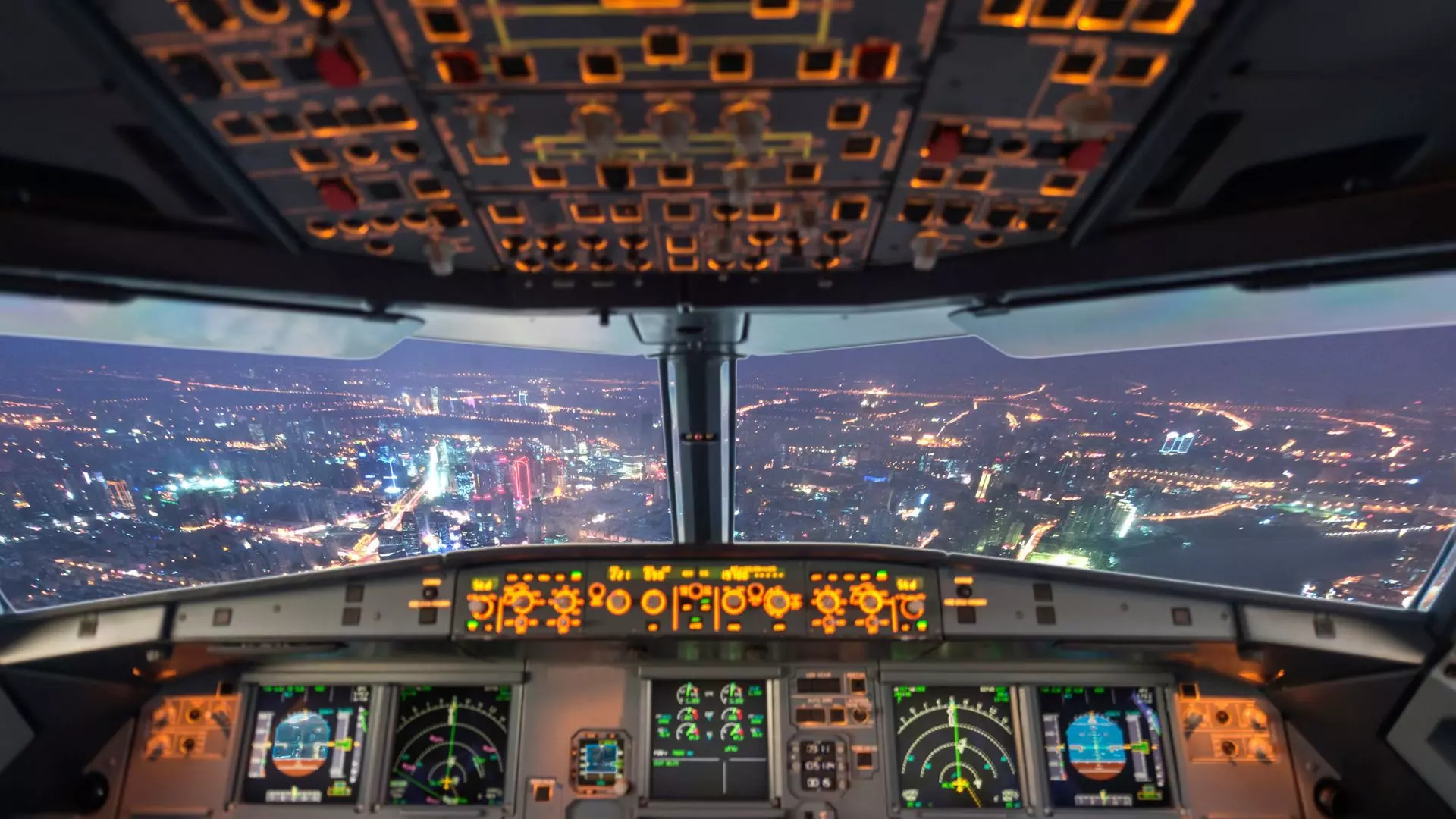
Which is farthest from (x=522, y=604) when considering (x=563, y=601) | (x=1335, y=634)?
(x=1335, y=634)

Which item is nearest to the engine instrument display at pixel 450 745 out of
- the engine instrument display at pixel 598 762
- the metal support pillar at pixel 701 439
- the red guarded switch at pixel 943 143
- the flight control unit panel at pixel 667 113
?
the engine instrument display at pixel 598 762

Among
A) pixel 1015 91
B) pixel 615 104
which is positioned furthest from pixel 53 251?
pixel 1015 91

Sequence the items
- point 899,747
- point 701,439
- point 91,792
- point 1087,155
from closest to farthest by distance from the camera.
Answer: point 1087,155, point 701,439, point 91,792, point 899,747

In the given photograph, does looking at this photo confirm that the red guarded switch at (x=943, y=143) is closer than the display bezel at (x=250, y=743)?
Yes

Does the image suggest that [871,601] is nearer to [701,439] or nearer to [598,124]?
[701,439]

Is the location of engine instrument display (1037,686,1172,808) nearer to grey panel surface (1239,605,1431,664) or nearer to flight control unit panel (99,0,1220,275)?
grey panel surface (1239,605,1431,664)

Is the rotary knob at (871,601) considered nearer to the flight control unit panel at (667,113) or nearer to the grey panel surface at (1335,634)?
the grey panel surface at (1335,634)

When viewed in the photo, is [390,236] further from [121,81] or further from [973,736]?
[973,736]

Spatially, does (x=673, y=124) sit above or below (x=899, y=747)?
above
